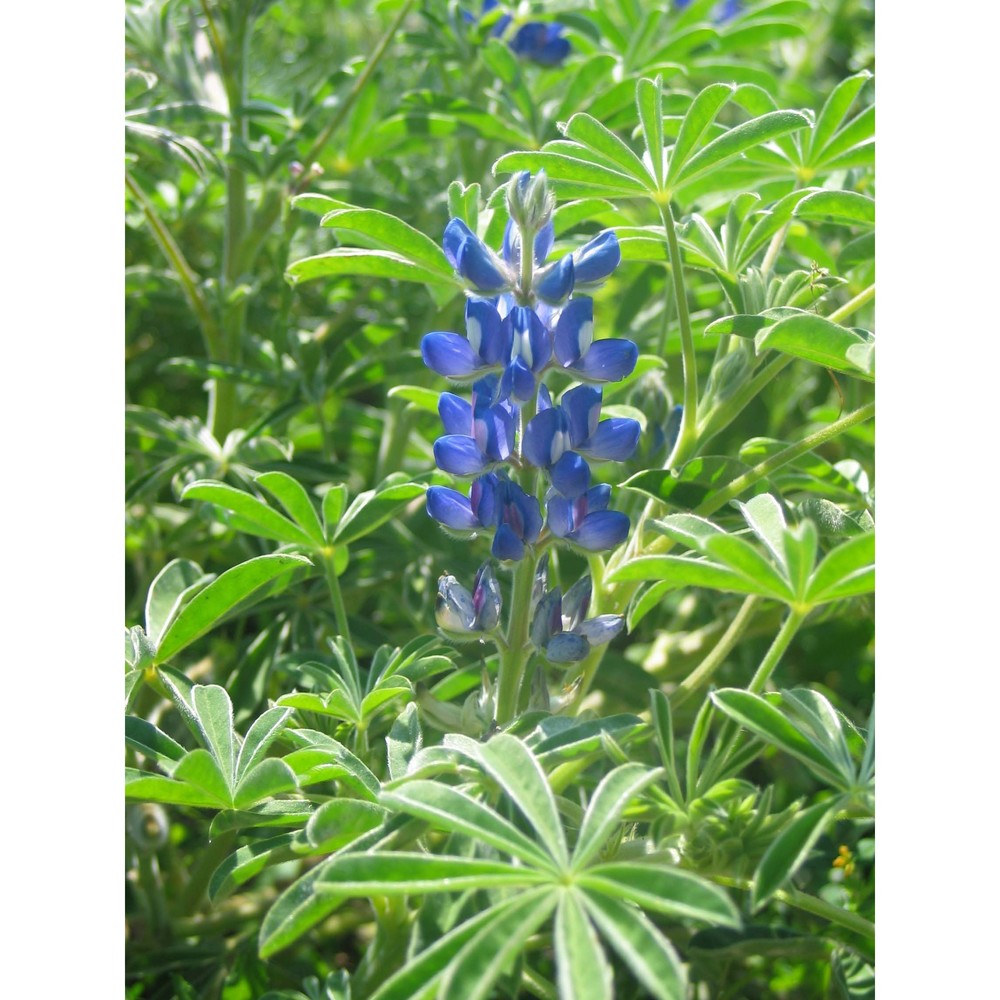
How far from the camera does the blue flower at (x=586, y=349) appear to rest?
134 centimetres

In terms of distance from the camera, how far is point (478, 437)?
135 centimetres

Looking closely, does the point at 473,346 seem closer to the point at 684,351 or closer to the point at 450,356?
the point at 450,356

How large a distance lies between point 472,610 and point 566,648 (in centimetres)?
13

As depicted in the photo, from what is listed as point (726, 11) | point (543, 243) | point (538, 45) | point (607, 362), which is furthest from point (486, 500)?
point (726, 11)

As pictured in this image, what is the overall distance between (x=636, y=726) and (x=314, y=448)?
1.58 meters

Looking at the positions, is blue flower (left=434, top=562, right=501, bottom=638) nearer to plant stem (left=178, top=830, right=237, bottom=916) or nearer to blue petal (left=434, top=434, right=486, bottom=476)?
blue petal (left=434, top=434, right=486, bottom=476)

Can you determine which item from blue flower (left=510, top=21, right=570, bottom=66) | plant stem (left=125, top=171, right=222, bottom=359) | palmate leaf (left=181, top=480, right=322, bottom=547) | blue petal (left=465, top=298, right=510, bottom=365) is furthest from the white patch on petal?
blue flower (left=510, top=21, right=570, bottom=66)

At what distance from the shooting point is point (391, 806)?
1.11 meters

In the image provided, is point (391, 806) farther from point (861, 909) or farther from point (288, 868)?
point (288, 868)

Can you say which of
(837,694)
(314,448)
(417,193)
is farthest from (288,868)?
(417,193)

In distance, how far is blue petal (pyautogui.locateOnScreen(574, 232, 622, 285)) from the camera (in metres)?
1.34

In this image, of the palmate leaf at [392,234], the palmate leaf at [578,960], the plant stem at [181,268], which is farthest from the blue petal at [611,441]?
the plant stem at [181,268]

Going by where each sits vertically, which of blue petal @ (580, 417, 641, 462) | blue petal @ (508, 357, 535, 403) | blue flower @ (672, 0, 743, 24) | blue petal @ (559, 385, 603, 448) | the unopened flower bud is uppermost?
blue flower @ (672, 0, 743, 24)

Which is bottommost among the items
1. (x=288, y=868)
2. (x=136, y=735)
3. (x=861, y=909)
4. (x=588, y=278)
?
(x=288, y=868)
